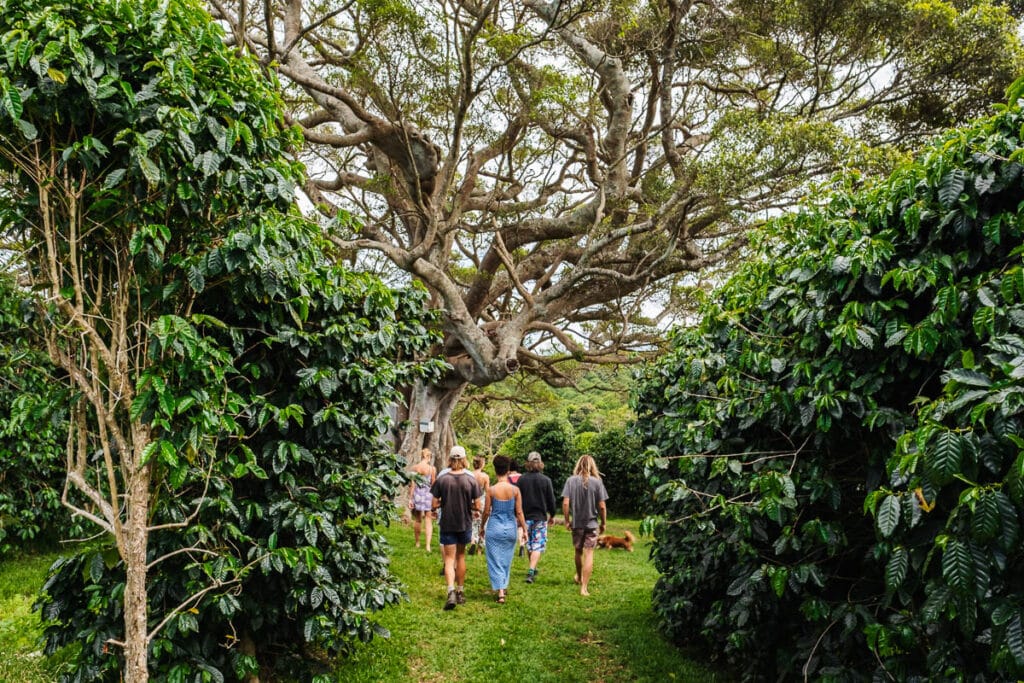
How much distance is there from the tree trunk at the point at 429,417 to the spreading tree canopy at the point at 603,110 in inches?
50.4

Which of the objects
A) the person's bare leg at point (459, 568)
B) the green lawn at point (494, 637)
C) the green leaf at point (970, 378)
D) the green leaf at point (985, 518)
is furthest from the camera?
the person's bare leg at point (459, 568)

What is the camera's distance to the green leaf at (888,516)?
250 cm

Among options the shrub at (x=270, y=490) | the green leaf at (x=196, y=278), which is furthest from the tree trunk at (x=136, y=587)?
the green leaf at (x=196, y=278)

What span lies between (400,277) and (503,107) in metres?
4.94

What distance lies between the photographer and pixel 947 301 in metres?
2.74

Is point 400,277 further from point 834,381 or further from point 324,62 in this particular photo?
Result: point 834,381

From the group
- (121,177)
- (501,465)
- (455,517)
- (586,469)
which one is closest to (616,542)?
(586,469)

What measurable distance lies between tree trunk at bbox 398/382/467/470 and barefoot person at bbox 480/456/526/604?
7.56 m

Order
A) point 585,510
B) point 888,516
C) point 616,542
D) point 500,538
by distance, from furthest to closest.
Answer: point 616,542 < point 585,510 < point 500,538 < point 888,516

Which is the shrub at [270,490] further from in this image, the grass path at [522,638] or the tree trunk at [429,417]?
the tree trunk at [429,417]

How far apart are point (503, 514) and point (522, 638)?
1440 mm

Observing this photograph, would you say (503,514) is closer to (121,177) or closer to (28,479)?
(121,177)

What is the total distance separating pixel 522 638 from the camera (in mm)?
6113

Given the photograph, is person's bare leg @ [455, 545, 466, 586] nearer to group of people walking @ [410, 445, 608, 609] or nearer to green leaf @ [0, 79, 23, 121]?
group of people walking @ [410, 445, 608, 609]
